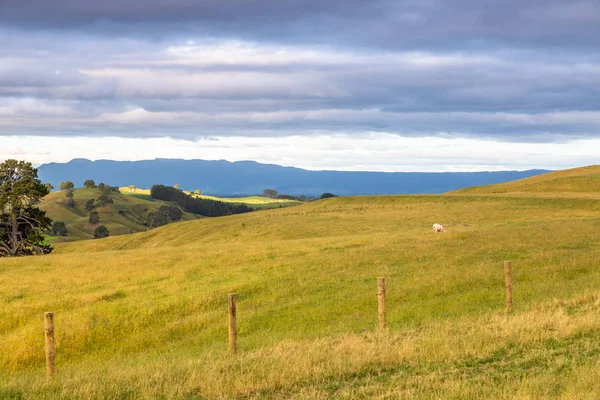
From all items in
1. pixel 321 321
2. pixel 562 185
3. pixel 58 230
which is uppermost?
pixel 562 185

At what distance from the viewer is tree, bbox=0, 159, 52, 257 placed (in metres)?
62.6

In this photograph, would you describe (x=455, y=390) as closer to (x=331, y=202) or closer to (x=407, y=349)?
(x=407, y=349)

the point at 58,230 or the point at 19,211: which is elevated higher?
the point at 19,211

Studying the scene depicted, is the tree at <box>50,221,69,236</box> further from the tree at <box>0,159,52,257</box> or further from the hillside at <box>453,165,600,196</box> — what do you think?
the tree at <box>0,159,52,257</box>

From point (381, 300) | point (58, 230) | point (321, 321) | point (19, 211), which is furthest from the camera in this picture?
point (58, 230)

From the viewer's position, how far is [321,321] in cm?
2367

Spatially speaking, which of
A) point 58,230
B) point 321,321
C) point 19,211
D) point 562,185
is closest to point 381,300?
point 321,321

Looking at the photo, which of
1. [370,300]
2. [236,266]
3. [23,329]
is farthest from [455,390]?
[236,266]

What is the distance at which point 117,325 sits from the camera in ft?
86.3

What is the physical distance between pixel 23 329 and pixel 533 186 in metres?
101

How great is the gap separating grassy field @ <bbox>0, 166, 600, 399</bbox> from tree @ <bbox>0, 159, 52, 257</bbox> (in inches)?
650

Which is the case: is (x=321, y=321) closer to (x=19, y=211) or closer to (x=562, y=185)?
(x=19, y=211)

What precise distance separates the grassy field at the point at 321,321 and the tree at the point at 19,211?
16498 mm

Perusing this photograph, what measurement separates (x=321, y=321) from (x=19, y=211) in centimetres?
5017
